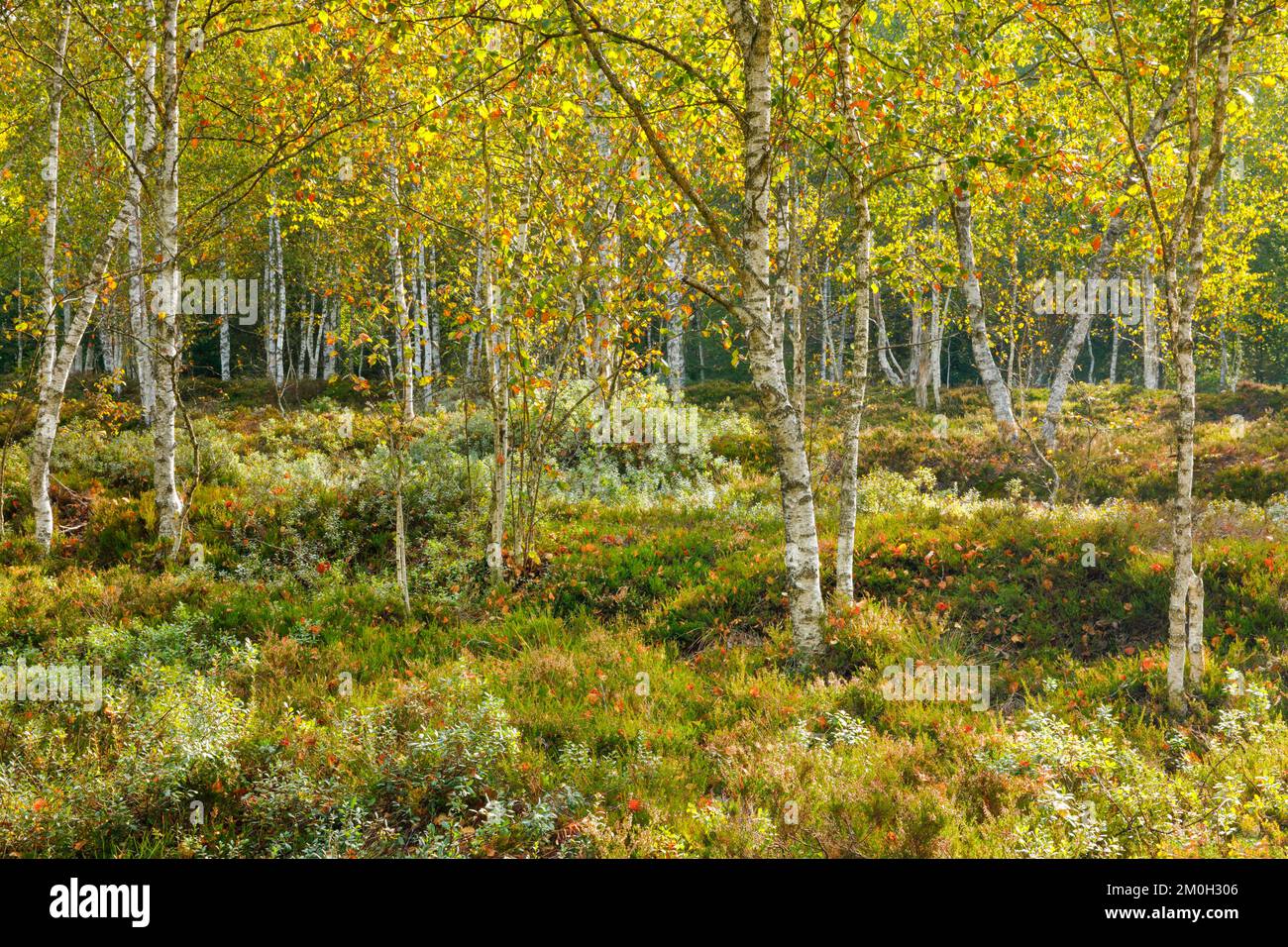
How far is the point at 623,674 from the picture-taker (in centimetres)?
717

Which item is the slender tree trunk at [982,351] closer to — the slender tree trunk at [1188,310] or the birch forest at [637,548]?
the birch forest at [637,548]

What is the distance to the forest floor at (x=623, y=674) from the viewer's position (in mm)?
4691

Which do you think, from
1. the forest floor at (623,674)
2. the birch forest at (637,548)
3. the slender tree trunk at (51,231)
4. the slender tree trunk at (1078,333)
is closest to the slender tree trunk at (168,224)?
the birch forest at (637,548)

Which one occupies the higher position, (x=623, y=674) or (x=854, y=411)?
(x=854, y=411)

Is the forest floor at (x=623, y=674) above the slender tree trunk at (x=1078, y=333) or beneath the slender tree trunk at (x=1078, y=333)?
beneath

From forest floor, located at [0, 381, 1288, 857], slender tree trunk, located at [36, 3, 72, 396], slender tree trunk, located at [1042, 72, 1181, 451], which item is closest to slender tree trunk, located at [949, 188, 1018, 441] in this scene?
slender tree trunk, located at [1042, 72, 1181, 451]

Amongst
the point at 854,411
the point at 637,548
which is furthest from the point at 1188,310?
the point at 637,548

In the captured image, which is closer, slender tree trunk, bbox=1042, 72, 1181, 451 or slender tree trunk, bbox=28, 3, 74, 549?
slender tree trunk, bbox=28, 3, 74, 549

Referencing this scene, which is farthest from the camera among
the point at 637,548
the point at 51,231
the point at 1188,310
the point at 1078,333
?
the point at 1078,333

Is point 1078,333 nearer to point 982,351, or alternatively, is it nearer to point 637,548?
point 982,351

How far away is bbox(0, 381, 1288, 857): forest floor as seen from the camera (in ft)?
15.4

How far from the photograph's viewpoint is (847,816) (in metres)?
4.86

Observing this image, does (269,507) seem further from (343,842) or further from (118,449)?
(343,842)

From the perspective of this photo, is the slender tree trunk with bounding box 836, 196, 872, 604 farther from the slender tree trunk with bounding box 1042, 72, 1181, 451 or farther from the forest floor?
the slender tree trunk with bounding box 1042, 72, 1181, 451
